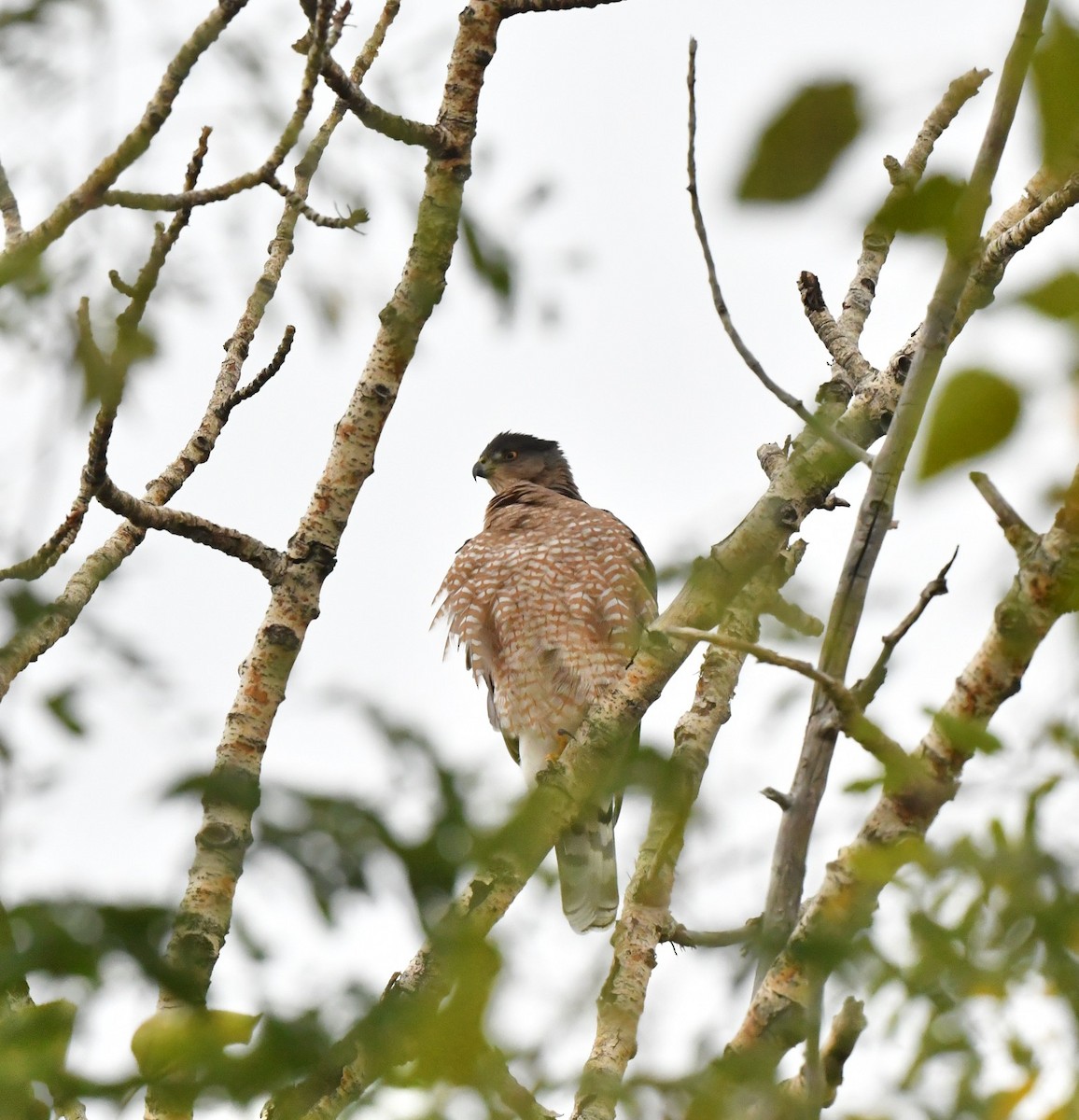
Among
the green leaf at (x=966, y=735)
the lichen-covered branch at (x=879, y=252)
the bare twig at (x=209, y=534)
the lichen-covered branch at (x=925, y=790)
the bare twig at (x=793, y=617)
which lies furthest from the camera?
the lichen-covered branch at (x=879, y=252)

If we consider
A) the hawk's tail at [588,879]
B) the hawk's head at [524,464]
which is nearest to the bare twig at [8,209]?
the hawk's tail at [588,879]

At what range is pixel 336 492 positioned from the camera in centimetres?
382

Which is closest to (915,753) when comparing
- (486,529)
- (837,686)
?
(837,686)

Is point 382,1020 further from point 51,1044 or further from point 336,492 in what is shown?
point 336,492

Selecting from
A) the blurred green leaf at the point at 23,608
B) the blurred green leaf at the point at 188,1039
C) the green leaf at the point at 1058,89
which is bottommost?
the blurred green leaf at the point at 188,1039

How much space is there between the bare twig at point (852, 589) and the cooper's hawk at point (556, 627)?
5582 mm

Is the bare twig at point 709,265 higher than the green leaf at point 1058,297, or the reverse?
the bare twig at point 709,265

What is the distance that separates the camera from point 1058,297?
0.70m

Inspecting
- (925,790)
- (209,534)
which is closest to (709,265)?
(925,790)

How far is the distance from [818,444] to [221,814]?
161 cm

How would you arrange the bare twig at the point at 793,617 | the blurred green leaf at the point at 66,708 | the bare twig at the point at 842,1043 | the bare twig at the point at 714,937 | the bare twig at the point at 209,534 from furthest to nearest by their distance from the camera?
the bare twig at the point at 209,534 → the bare twig at the point at 714,937 → the bare twig at the point at 842,1043 → the bare twig at the point at 793,617 → the blurred green leaf at the point at 66,708

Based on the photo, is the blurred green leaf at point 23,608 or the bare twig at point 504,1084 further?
the blurred green leaf at point 23,608

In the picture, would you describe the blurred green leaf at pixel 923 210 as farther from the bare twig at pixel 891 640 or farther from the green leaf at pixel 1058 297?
the bare twig at pixel 891 640

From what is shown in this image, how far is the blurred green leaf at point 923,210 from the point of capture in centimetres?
67
